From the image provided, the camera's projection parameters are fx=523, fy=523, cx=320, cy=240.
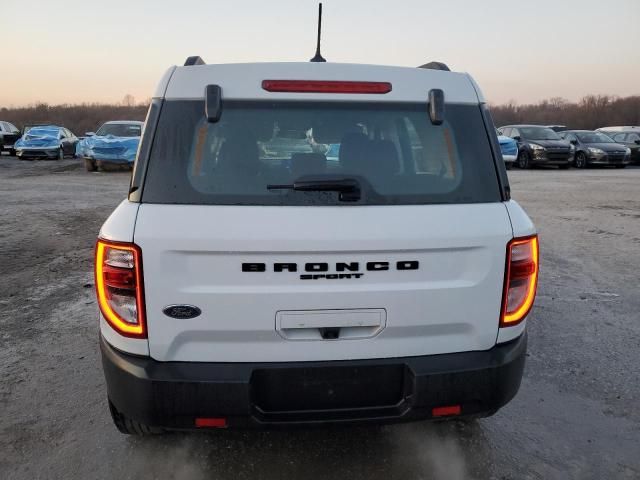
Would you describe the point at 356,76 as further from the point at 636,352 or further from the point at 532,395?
the point at 636,352

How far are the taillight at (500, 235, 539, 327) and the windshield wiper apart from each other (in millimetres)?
690

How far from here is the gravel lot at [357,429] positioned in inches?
103

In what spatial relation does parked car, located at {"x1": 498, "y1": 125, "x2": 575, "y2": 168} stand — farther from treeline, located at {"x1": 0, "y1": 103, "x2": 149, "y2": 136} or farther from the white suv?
treeline, located at {"x1": 0, "y1": 103, "x2": 149, "y2": 136}

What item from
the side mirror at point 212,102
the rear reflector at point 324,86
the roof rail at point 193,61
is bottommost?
the side mirror at point 212,102

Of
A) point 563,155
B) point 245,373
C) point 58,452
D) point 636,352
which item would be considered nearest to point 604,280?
point 636,352

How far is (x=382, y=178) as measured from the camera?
2256 mm

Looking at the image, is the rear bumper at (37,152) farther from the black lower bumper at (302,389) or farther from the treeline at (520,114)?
the treeline at (520,114)

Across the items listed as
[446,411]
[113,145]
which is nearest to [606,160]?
[113,145]

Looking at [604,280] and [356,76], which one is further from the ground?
[356,76]

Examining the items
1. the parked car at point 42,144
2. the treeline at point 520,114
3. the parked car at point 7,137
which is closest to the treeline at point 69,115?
the treeline at point 520,114

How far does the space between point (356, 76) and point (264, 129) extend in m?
0.47

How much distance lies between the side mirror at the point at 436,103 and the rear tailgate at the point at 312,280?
0.43 metres

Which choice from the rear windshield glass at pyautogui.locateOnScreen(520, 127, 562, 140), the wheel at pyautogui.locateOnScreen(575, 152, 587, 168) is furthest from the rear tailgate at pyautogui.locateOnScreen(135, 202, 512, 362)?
the wheel at pyautogui.locateOnScreen(575, 152, 587, 168)

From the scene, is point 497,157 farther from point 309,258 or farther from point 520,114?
point 520,114
